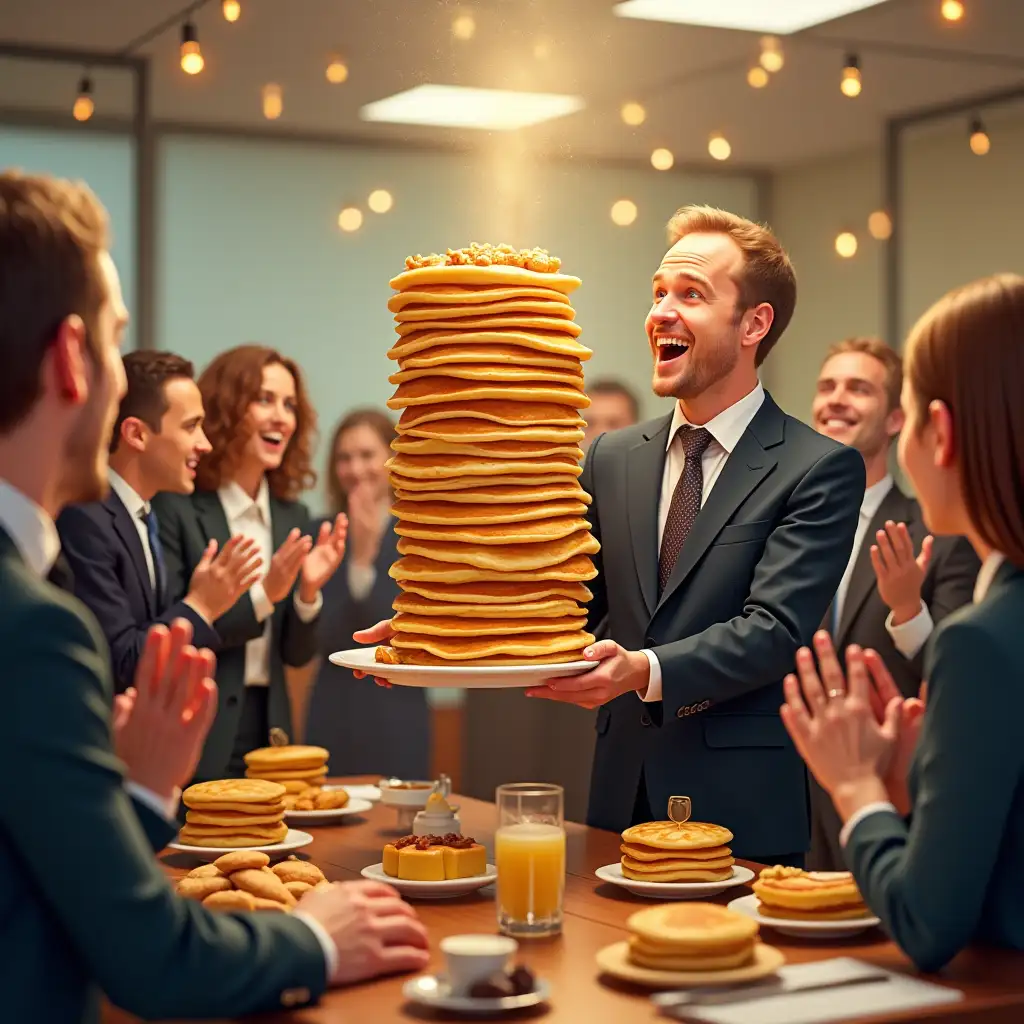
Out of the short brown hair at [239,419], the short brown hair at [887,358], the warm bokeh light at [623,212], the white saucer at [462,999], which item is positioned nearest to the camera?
the white saucer at [462,999]

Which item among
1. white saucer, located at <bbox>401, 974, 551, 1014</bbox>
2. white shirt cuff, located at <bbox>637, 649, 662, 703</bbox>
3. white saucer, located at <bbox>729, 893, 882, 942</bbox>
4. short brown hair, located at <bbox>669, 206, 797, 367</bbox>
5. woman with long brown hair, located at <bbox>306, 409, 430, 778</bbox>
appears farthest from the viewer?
woman with long brown hair, located at <bbox>306, 409, 430, 778</bbox>

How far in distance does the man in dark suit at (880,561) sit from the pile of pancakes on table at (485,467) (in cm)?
128

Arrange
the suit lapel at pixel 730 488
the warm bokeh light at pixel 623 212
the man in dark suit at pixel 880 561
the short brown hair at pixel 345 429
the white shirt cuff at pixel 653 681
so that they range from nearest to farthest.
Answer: the white shirt cuff at pixel 653 681, the suit lapel at pixel 730 488, the man in dark suit at pixel 880 561, the short brown hair at pixel 345 429, the warm bokeh light at pixel 623 212

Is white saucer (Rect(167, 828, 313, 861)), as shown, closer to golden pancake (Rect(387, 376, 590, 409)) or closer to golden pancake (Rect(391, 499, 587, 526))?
golden pancake (Rect(391, 499, 587, 526))

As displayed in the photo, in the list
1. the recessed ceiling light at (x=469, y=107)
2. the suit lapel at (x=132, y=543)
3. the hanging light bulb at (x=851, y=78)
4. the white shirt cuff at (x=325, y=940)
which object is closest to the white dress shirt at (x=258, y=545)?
the suit lapel at (x=132, y=543)

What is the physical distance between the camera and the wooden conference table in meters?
1.68

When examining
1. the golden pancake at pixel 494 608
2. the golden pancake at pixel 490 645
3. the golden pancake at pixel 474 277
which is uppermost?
the golden pancake at pixel 474 277

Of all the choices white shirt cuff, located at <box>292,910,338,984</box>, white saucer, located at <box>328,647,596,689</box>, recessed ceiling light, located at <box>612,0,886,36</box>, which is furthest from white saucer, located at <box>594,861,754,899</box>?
recessed ceiling light, located at <box>612,0,886,36</box>

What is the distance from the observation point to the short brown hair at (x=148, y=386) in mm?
3879

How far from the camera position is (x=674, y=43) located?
19.3 feet

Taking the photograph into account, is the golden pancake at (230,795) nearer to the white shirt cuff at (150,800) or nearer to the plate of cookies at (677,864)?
the plate of cookies at (677,864)

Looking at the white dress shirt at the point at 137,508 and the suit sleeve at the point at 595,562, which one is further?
the white dress shirt at the point at 137,508

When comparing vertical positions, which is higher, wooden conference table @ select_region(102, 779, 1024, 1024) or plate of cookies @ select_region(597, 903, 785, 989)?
plate of cookies @ select_region(597, 903, 785, 989)

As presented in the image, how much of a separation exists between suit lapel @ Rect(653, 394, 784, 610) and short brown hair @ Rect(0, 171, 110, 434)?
1.57 metres
